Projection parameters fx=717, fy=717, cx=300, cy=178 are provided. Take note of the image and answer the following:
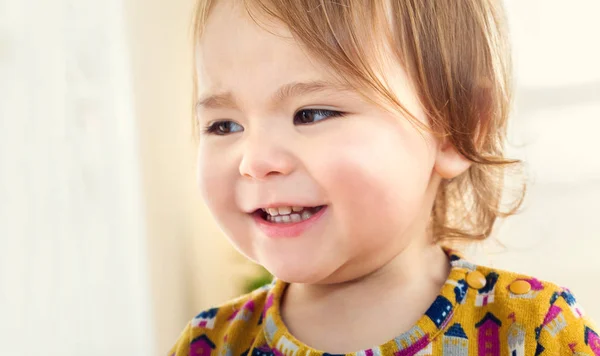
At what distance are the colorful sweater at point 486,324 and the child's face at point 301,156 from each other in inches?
4.1

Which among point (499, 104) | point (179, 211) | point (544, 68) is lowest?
point (179, 211)

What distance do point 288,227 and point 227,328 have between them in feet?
0.83

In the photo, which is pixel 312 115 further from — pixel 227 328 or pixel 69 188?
pixel 69 188

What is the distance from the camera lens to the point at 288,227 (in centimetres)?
71

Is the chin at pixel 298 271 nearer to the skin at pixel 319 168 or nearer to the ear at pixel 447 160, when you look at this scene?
the skin at pixel 319 168

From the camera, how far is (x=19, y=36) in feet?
3.79

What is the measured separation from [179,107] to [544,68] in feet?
3.17

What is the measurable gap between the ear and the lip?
16 centimetres

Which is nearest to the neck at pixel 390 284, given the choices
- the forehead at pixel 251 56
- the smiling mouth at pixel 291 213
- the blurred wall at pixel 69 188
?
the smiling mouth at pixel 291 213

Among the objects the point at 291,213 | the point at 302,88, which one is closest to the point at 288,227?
the point at 291,213

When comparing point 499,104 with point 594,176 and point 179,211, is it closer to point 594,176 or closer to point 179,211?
point 594,176

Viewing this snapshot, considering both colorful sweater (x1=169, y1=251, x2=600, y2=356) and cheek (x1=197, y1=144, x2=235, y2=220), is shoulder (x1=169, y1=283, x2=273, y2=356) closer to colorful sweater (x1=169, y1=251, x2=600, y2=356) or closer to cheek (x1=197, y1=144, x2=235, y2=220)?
colorful sweater (x1=169, y1=251, x2=600, y2=356)

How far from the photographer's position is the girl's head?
0.69 m

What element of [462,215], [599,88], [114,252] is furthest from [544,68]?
[114,252]
